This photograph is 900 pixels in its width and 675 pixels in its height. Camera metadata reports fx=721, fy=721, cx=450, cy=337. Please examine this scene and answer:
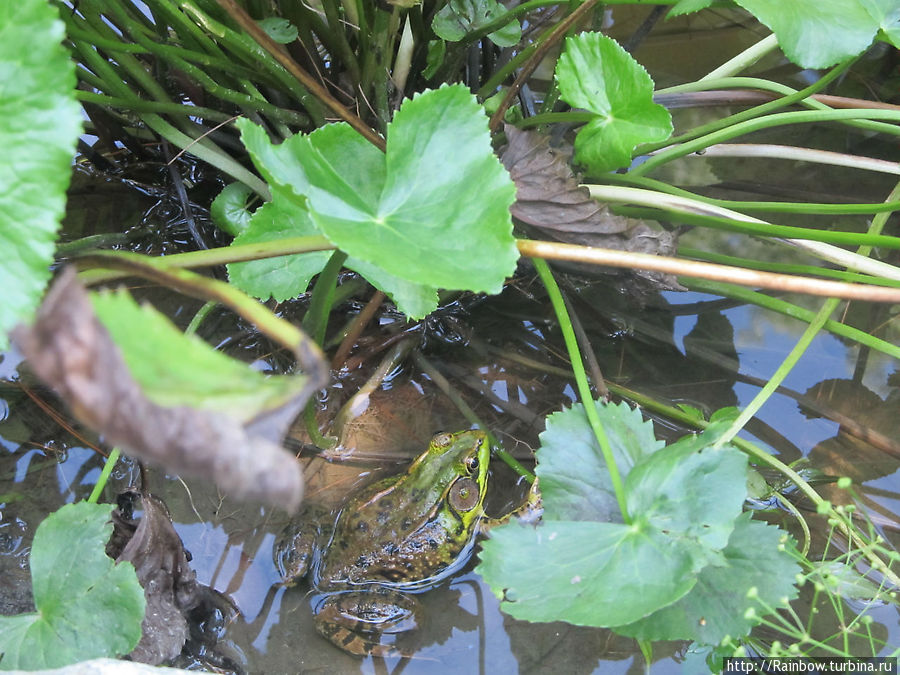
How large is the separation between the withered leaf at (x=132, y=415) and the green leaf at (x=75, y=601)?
932 millimetres

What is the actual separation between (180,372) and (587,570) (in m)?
0.90

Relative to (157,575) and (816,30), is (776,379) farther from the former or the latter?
(157,575)

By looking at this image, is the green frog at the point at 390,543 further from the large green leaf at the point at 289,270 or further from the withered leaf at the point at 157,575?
the large green leaf at the point at 289,270

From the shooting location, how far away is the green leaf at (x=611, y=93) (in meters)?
1.80

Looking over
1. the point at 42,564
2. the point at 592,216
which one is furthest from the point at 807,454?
the point at 42,564

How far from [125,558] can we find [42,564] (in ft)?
0.61

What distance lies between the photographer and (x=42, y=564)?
1579mm

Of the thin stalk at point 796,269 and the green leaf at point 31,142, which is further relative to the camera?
the thin stalk at point 796,269

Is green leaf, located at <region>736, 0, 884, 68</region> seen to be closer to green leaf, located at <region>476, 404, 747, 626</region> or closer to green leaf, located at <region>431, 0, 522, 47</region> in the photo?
green leaf, located at <region>431, 0, 522, 47</region>

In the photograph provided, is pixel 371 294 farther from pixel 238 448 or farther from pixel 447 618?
pixel 238 448

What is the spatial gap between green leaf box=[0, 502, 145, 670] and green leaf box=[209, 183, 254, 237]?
0.93 m

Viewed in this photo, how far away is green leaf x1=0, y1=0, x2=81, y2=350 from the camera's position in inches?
45.8

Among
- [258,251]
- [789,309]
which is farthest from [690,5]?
[258,251]

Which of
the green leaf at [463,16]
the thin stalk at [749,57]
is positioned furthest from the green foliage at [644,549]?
the thin stalk at [749,57]
